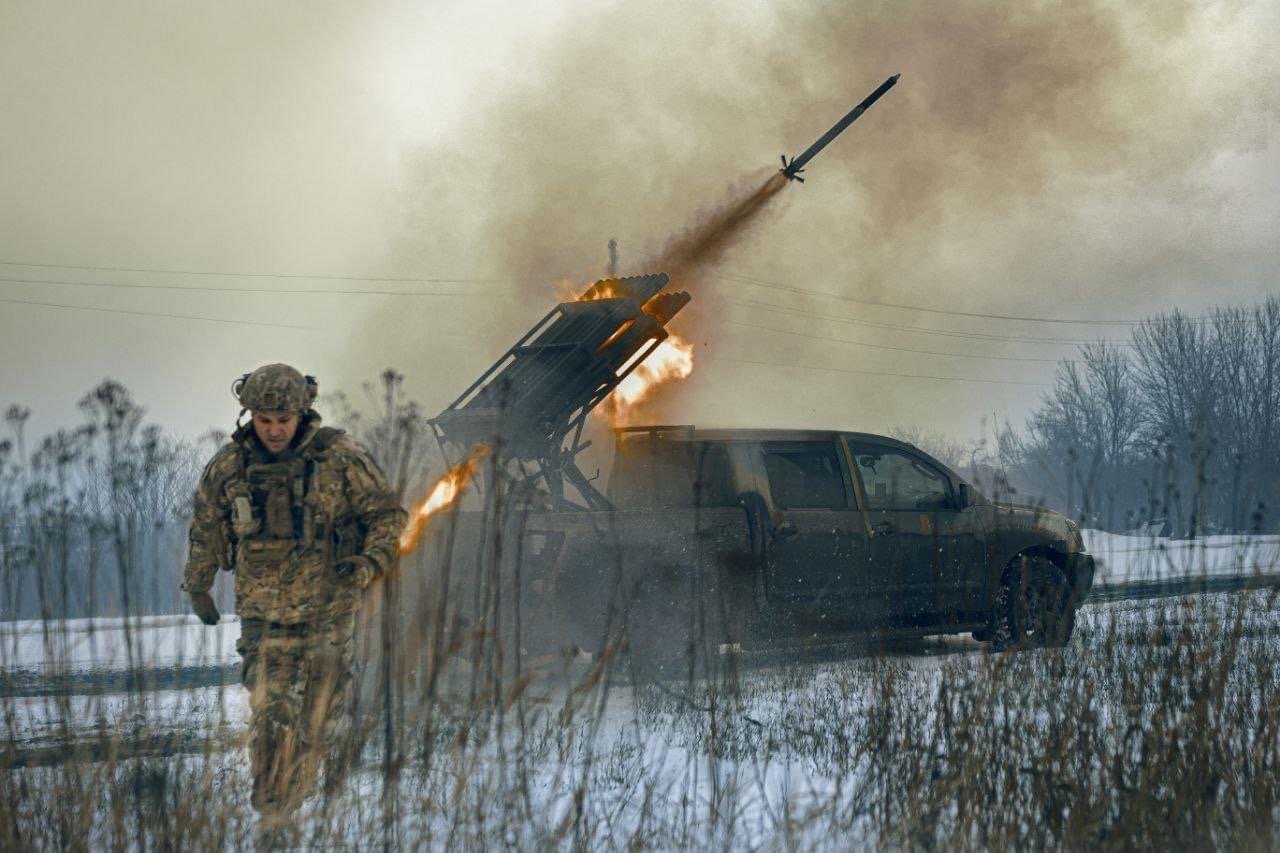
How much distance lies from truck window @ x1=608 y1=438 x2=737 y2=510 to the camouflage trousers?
11.7 feet

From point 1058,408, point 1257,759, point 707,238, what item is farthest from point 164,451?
point 1058,408

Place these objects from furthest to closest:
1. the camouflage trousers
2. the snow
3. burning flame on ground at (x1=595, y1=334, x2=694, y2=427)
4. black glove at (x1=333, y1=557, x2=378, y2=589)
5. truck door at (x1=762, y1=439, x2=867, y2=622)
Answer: burning flame on ground at (x1=595, y1=334, x2=694, y2=427)
truck door at (x1=762, y1=439, x2=867, y2=622)
the snow
black glove at (x1=333, y1=557, x2=378, y2=589)
the camouflage trousers

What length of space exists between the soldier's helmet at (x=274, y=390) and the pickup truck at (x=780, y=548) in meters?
2.45

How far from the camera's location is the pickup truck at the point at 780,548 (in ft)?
23.6

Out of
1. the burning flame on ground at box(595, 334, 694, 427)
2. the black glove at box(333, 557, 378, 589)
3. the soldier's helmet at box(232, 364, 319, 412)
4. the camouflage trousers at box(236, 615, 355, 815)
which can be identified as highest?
the burning flame on ground at box(595, 334, 694, 427)

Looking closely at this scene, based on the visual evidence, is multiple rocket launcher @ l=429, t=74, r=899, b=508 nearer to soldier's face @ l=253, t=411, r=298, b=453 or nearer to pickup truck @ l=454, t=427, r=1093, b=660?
pickup truck @ l=454, t=427, r=1093, b=660

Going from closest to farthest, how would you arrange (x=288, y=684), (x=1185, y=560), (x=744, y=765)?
(x=288, y=684), (x=744, y=765), (x=1185, y=560)

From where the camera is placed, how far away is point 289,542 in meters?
4.55

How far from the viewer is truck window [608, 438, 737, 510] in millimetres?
7898

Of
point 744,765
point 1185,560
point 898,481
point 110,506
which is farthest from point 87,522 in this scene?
point 1185,560

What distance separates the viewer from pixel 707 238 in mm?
13125

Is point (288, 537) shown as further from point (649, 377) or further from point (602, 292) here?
point (649, 377)

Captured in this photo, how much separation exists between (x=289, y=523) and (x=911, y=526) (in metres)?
5.22

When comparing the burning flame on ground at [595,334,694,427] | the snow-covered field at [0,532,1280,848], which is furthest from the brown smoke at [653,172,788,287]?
the snow-covered field at [0,532,1280,848]
